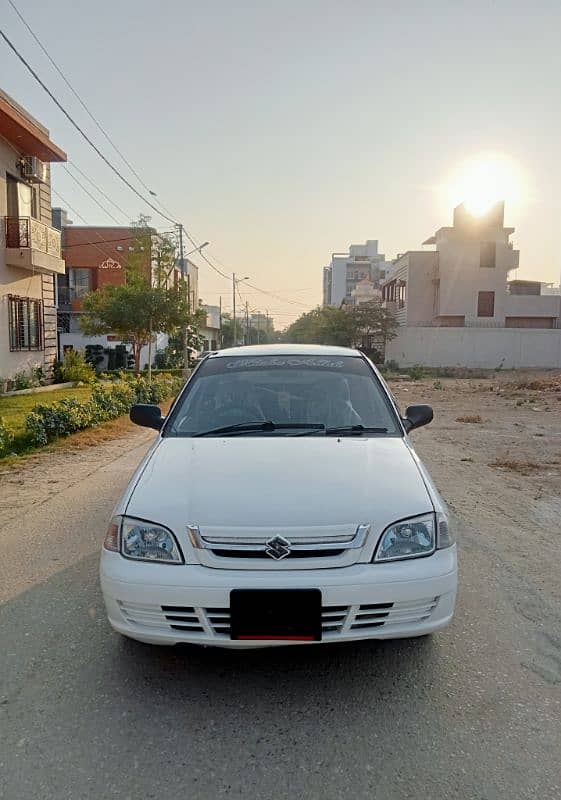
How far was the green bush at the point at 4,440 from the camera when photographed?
8203 mm

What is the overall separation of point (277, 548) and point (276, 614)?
0.27 metres

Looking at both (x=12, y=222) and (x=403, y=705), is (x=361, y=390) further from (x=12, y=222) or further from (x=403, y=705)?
(x=12, y=222)

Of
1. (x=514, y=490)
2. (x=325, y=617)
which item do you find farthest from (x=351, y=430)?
(x=514, y=490)

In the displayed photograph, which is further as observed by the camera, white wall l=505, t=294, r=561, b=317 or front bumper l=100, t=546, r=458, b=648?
white wall l=505, t=294, r=561, b=317

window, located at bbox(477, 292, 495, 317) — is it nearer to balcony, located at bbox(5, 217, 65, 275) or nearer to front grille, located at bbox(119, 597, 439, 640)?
balcony, located at bbox(5, 217, 65, 275)

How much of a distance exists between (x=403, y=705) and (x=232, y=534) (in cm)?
106

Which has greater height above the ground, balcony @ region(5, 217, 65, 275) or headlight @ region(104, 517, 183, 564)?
balcony @ region(5, 217, 65, 275)

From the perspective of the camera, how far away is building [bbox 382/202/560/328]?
41.7m

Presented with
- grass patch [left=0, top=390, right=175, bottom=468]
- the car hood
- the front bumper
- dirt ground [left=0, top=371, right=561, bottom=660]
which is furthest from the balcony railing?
the front bumper

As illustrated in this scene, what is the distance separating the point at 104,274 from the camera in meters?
37.2

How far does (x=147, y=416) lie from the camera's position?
4.27m

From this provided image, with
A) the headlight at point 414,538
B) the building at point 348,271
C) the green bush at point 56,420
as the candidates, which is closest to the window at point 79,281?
the green bush at point 56,420

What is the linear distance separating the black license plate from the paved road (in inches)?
14.0

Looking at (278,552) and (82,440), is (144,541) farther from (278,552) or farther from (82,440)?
(82,440)
